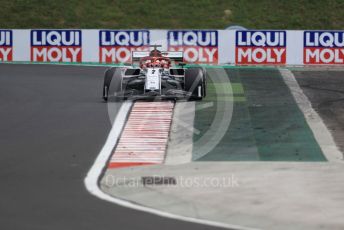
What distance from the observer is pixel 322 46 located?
3419 cm

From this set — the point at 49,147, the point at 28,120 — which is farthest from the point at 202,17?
the point at 49,147

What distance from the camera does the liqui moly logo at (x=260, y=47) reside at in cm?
3400

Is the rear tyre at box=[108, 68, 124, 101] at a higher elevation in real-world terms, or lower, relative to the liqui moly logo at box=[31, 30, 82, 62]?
lower

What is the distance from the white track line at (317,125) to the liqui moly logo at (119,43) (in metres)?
8.88

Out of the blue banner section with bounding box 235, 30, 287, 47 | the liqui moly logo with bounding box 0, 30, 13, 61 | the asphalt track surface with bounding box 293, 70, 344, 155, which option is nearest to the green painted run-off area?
the asphalt track surface with bounding box 293, 70, 344, 155

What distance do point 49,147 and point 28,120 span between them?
3538 mm

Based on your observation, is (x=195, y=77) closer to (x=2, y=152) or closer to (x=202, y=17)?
(x=2, y=152)

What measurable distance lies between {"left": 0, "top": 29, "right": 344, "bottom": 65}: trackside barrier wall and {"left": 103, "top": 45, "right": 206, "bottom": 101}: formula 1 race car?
1051 cm

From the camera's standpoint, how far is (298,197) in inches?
478

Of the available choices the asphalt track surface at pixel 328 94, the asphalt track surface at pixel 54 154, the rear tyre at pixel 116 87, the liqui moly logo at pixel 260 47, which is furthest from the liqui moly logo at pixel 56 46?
the rear tyre at pixel 116 87

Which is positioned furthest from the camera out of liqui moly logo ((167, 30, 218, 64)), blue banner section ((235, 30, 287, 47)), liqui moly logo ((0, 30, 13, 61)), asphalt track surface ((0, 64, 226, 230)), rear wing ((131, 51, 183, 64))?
liqui moly logo ((0, 30, 13, 61))

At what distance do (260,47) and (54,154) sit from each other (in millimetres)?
19690

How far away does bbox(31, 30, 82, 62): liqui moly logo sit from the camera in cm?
3494
